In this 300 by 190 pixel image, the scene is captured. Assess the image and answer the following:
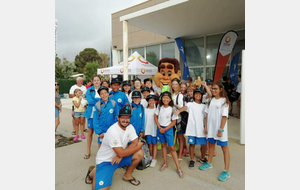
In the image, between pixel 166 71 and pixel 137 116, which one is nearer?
pixel 137 116

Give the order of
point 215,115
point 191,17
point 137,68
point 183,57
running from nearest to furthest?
point 215,115, point 191,17, point 137,68, point 183,57

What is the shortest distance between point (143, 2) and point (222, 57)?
691 cm

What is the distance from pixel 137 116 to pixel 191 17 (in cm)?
550

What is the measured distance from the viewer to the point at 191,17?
7.39 metres

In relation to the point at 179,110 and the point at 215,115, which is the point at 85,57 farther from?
the point at 215,115

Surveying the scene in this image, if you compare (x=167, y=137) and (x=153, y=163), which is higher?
(x=167, y=137)

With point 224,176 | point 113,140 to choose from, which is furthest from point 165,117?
point 224,176

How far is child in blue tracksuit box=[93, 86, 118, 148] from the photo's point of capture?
337cm

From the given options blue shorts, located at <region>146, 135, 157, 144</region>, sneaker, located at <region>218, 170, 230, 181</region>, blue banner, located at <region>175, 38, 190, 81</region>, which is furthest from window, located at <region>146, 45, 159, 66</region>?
sneaker, located at <region>218, 170, 230, 181</region>

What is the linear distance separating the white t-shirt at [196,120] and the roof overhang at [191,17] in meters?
3.77

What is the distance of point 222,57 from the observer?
8633 millimetres

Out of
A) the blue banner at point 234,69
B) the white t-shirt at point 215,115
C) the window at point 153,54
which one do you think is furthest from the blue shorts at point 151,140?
the window at point 153,54

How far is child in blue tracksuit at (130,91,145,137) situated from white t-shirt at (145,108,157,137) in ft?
0.60

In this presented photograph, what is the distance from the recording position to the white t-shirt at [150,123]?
369 centimetres
